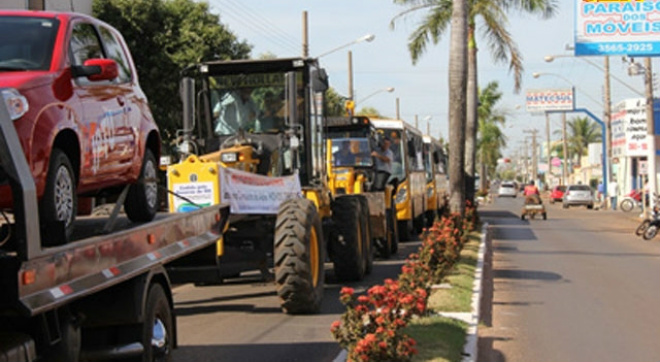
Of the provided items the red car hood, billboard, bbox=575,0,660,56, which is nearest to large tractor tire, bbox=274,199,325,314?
the red car hood

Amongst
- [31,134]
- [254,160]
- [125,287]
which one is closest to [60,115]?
[31,134]

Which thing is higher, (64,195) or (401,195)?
(64,195)

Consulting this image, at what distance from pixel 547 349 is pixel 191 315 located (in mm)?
4615

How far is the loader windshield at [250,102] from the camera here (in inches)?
566

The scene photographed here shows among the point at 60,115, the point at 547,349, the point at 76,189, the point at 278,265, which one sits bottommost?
the point at 547,349

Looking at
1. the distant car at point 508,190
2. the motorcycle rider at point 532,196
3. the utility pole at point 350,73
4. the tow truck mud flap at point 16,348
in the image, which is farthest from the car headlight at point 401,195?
the distant car at point 508,190

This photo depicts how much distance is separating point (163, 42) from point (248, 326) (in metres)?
16.5

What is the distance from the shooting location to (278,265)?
12.2m

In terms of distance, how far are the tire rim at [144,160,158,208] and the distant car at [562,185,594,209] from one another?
55957mm

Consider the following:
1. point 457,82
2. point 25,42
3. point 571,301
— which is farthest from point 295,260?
point 457,82

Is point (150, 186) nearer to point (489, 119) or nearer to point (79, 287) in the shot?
point (79, 287)

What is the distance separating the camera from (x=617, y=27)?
31.2m

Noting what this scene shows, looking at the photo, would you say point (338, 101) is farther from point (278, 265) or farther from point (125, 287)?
point (125, 287)

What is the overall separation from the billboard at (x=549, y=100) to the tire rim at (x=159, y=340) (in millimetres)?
90845
